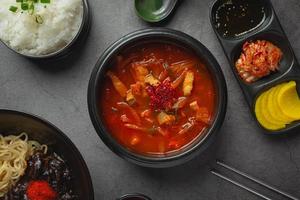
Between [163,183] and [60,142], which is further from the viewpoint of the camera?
[163,183]

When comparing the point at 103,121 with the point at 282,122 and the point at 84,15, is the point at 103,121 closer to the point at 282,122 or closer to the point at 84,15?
the point at 84,15

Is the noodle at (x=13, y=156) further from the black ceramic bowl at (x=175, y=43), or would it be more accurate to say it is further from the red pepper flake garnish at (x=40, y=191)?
the black ceramic bowl at (x=175, y=43)

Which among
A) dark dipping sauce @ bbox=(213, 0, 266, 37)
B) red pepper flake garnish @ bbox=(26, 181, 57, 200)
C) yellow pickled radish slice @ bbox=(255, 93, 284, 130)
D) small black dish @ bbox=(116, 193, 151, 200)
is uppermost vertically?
dark dipping sauce @ bbox=(213, 0, 266, 37)

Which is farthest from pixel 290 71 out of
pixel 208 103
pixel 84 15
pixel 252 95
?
pixel 84 15

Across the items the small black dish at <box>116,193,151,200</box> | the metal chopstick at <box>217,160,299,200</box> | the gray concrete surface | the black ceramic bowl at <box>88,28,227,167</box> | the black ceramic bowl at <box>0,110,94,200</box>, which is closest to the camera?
the black ceramic bowl at <box>0,110,94,200</box>

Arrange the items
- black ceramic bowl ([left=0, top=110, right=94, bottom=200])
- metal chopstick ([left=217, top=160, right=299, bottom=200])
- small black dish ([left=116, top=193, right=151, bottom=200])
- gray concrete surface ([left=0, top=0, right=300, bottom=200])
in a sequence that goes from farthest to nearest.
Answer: gray concrete surface ([left=0, top=0, right=300, bottom=200]) → metal chopstick ([left=217, top=160, right=299, bottom=200]) → small black dish ([left=116, top=193, right=151, bottom=200]) → black ceramic bowl ([left=0, top=110, right=94, bottom=200])

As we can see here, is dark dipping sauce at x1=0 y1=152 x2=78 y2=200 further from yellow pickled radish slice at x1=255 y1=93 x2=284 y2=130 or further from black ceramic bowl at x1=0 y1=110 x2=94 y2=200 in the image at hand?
yellow pickled radish slice at x1=255 y1=93 x2=284 y2=130

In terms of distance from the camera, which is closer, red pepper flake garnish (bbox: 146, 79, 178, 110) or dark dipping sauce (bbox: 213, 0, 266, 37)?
red pepper flake garnish (bbox: 146, 79, 178, 110)

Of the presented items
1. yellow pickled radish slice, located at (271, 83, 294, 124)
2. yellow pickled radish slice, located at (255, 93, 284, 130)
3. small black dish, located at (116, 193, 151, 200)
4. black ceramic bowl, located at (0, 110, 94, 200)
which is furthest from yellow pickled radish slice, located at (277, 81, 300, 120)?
black ceramic bowl, located at (0, 110, 94, 200)
